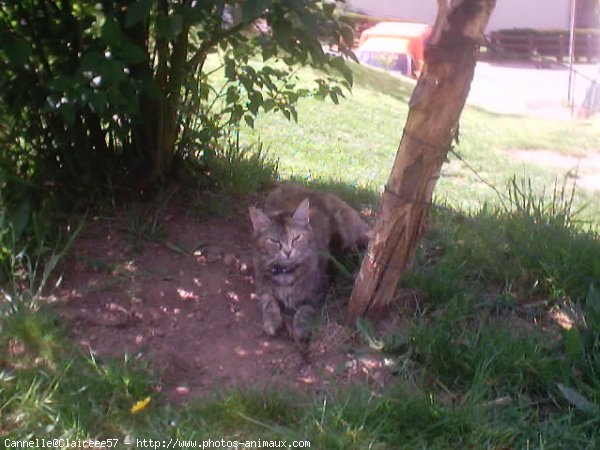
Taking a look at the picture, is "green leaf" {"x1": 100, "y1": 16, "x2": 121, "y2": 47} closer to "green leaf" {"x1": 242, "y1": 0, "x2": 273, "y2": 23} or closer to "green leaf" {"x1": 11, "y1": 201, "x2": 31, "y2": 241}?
"green leaf" {"x1": 242, "y1": 0, "x2": 273, "y2": 23}

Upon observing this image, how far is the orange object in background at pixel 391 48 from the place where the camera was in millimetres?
19020

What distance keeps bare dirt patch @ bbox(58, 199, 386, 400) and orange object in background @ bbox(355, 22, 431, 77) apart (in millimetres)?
14705

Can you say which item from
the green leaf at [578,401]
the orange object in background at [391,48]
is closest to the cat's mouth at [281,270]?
the green leaf at [578,401]

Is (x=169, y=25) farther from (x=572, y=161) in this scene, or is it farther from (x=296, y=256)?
(x=572, y=161)

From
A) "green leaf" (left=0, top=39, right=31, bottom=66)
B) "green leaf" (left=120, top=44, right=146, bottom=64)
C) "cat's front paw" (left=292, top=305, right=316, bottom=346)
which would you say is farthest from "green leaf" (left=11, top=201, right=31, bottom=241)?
"cat's front paw" (left=292, top=305, right=316, bottom=346)

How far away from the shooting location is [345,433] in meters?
3.14

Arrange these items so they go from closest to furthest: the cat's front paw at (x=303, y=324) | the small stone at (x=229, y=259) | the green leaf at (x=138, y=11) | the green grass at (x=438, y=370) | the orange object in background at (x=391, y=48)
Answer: the green grass at (x=438, y=370)
the green leaf at (x=138, y=11)
the cat's front paw at (x=303, y=324)
the small stone at (x=229, y=259)
the orange object in background at (x=391, y=48)

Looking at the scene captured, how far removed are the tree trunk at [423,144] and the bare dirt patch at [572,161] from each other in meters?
6.98

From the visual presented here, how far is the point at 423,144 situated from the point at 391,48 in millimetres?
16299

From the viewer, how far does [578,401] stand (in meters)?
3.29

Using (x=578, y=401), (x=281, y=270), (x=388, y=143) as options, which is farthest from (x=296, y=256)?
(x=388, y=143)

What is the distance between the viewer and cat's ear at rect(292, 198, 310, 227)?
4.60 metres

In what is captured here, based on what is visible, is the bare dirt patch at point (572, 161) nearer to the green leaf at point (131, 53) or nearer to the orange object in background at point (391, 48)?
the orange object in background at point (391, 48)

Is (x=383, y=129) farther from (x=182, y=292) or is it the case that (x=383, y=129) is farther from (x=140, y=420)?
(x=140, y=420)
